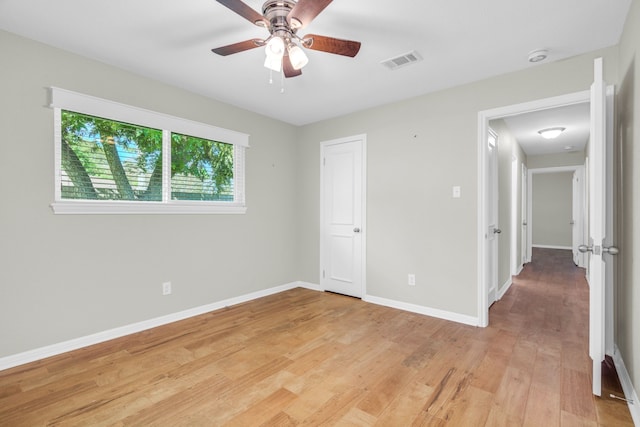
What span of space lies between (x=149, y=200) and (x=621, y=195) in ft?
13.3

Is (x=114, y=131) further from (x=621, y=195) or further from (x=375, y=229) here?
(x=621, y=195)

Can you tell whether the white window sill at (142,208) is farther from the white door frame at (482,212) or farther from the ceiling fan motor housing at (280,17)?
the white door frame at (482,212)

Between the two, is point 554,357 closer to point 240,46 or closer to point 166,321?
point 240,46

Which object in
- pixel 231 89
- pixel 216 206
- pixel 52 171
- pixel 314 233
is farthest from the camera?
pixel 314 233

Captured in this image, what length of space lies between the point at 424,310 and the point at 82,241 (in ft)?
11.4

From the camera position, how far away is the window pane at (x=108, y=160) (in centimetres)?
259

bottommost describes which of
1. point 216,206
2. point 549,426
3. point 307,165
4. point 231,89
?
point 549,426

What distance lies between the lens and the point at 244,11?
1.63 metres

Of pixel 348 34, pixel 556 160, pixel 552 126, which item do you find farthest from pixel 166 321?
pixel 556 160

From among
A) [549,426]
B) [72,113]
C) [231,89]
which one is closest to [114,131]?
[72,113]

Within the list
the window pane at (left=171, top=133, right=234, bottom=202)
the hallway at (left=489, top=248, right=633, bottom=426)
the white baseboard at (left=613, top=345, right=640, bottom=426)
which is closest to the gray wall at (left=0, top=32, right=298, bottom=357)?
the window pane at (left=171, top=133, right=234, bottom=202)

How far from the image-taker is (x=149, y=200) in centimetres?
310

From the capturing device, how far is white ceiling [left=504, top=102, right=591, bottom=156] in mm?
3975

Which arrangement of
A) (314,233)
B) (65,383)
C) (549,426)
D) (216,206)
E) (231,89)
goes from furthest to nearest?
(314,233) < (216,206) < (231,89) < (65,383) < (549,426)
